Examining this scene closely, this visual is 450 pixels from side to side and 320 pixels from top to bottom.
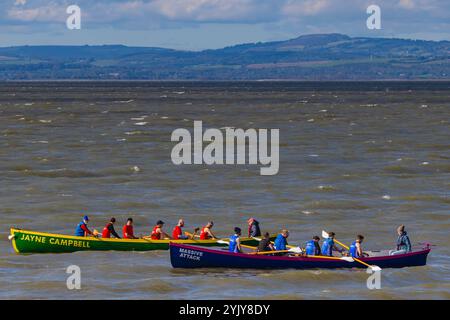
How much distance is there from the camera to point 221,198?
55.6m

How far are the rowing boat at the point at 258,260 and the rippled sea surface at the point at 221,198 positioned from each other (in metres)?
0.37

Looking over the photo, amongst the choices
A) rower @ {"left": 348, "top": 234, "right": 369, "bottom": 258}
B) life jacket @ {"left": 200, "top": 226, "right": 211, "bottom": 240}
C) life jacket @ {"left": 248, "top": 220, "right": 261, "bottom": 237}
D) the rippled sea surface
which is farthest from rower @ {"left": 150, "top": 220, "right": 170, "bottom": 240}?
rower @ {"left": 348, "top": 234, "right": 369, "bottom": 258}

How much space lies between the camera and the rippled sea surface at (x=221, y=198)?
35438 millimetres

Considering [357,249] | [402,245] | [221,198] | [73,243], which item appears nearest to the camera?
[357,249]

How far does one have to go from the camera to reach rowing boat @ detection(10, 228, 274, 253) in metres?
40.5

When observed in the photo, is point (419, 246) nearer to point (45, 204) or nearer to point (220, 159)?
point (45, 204)

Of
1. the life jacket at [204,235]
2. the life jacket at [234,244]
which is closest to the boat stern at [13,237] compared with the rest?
the life jacket at [204,235]

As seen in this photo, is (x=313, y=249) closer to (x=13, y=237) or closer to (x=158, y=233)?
(x=158, y=233)

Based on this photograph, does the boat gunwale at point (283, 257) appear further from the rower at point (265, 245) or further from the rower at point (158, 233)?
the rower at point (158, 233)

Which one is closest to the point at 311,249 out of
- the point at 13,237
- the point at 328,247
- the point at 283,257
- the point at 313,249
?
the point at 313,249

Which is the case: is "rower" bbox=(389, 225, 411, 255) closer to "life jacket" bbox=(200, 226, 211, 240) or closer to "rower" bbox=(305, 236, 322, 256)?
"rower" bbox=(305, 236, 322, 256)

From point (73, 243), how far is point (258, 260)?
26.2 feet

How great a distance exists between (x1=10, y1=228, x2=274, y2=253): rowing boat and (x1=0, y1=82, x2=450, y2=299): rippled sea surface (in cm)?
40
